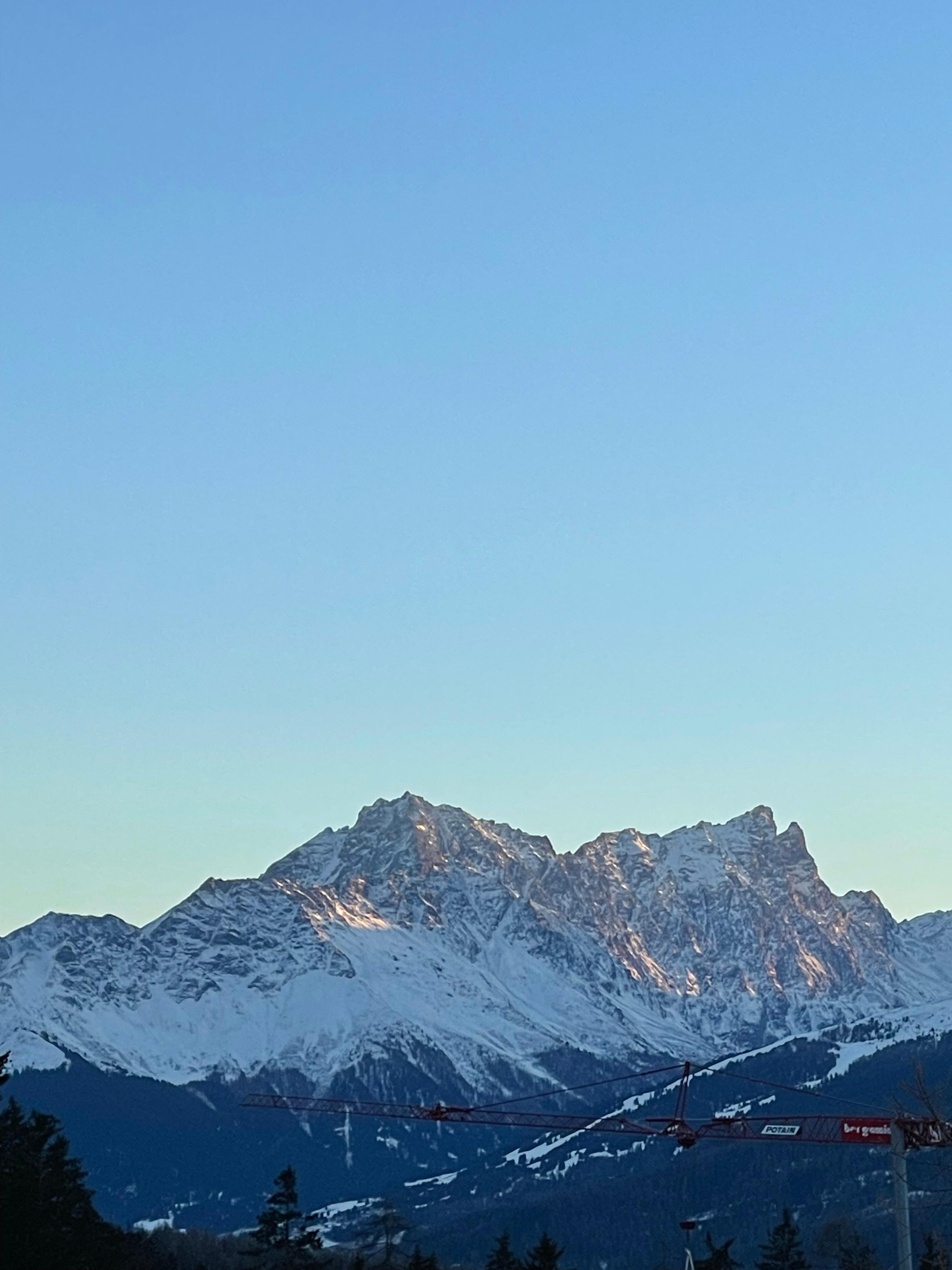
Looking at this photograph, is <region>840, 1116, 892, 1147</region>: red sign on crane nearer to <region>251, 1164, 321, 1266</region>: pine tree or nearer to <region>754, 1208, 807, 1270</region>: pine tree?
<region>754, 1208, 807, 1270</region>: pine tree

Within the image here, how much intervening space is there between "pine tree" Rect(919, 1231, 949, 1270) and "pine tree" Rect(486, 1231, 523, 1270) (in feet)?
95.5

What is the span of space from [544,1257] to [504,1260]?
602 inches

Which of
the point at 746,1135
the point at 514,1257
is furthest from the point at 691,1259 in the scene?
the point at 746,1135

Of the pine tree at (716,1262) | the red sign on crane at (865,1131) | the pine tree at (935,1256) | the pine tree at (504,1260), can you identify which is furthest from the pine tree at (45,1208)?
the red sign on crane at (865,1131)

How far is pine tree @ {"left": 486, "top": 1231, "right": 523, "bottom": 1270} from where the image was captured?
15075 cm

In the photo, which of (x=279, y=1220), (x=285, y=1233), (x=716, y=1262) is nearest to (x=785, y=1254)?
(x=716, y=1262)

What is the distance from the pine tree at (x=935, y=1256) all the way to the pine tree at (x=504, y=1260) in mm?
29108

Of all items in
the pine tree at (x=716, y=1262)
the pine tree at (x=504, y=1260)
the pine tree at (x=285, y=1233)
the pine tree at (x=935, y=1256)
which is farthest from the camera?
the pine tree at (x=504, y=1260)

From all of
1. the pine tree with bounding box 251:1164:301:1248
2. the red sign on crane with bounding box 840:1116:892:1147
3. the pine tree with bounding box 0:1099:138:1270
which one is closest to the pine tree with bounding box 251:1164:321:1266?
the pine tree with bounding box 251:1164:301:1248

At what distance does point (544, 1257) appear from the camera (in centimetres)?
13800

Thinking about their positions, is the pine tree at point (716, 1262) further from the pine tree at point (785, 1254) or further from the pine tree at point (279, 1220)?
the pine tree at point (279, 1220)

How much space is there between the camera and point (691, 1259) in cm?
11444

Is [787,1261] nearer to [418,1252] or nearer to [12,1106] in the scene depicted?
[418,1252]

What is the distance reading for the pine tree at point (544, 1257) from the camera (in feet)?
445
